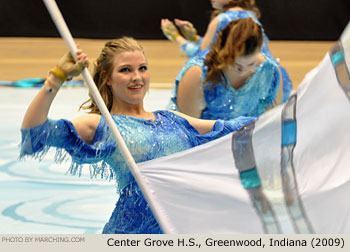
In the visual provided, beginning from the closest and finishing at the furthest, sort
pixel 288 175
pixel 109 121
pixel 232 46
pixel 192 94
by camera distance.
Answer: pixel 288 175, pixel 109 121, pixel 232 46, pixel 192 94

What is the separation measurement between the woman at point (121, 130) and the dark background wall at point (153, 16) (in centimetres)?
1018

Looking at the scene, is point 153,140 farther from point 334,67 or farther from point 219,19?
point 219,19

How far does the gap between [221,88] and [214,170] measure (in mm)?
1863

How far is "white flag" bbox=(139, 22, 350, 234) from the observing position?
2.16 meters

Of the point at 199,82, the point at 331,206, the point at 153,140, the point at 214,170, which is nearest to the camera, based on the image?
the point at 331,206

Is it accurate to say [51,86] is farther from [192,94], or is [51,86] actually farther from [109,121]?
[192,94]

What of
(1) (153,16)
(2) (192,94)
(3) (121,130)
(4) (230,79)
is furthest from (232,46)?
(1) (153,16)

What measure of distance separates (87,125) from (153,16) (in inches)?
417

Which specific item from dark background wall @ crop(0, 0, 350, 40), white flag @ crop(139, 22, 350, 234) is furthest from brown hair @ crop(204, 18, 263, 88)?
dark background wall @ crop(0, 0, 350, 40)

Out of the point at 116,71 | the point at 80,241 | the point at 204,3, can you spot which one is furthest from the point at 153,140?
the point at 204,3

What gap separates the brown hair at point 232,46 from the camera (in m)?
4.00

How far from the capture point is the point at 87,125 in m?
2.61

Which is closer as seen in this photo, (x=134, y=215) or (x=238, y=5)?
(x=134, y=215)

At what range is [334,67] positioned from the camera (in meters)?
2.17
